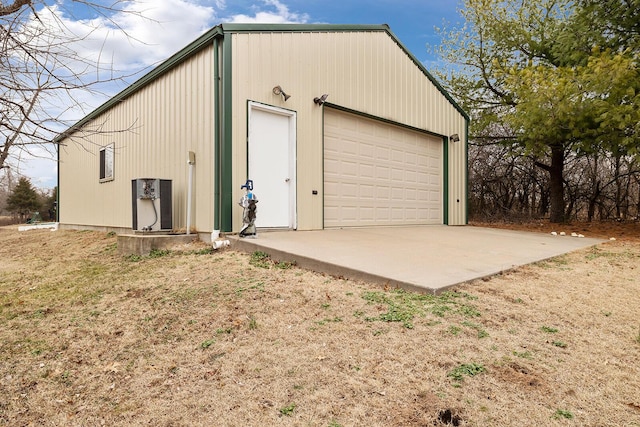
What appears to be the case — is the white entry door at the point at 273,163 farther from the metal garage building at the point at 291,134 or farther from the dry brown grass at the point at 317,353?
the dry brown grass at the point at 317,353

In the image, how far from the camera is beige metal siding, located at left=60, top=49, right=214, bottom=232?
5.90 m

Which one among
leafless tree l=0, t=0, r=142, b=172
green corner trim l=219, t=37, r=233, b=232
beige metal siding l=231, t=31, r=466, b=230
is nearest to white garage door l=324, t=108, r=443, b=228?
beige metal siding l=231, t=31, r=466, b=230

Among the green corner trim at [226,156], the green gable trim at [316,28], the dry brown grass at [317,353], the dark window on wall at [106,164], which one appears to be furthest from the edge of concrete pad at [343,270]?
the dark window on wall at [106,164]

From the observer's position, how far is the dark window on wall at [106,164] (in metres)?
9.43

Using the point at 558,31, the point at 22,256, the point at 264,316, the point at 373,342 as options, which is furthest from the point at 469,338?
the point at 558,31

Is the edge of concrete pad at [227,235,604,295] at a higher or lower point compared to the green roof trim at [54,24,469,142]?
lower

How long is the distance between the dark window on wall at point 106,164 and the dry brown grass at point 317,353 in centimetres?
623

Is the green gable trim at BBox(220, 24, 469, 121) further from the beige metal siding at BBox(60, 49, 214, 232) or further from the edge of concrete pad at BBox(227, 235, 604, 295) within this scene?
the edge of concrete pad at BBox(227, 235, 604, 295)

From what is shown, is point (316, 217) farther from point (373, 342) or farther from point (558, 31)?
point (558, 31)

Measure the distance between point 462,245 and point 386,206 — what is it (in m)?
2.91

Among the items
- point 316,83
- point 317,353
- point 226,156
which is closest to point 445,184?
point 316,83

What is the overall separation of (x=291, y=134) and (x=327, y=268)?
131 inches

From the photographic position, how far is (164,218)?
6344 millimetres

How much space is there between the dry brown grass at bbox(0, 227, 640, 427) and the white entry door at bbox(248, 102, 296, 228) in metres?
2.32
